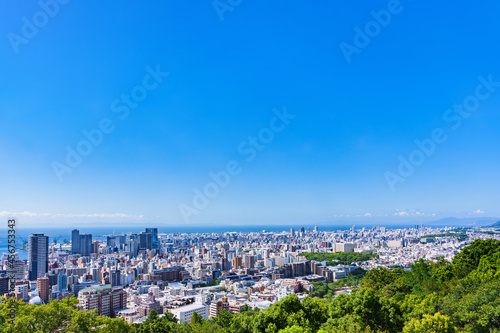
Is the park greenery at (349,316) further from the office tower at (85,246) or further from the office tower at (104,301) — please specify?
the office tower at (85,246)

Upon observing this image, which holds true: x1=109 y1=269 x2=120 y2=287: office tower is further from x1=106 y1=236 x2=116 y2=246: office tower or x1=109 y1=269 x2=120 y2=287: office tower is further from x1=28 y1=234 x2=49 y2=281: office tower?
x1=106 y1=236 x2=116 y2=246: office tower

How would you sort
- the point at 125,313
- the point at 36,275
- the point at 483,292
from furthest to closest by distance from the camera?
the point at 36,275, the point at 125,313, the point at 483,292

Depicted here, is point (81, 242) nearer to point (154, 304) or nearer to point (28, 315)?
point (154, 304)

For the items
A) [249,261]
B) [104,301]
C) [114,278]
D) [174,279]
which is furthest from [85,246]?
[104,301]

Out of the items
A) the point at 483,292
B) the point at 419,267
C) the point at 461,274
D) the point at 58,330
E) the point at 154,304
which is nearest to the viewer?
the point at 483,292

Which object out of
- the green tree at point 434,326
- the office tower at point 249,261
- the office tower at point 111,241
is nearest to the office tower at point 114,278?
the office tower at point 249,261

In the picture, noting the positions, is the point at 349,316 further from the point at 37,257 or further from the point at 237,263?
the point at 237,263

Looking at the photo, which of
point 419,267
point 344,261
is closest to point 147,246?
point 344,261

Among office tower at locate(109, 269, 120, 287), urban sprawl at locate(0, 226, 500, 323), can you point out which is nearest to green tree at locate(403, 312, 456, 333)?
urban sprawl at locate(0, 226, 500, 323)
